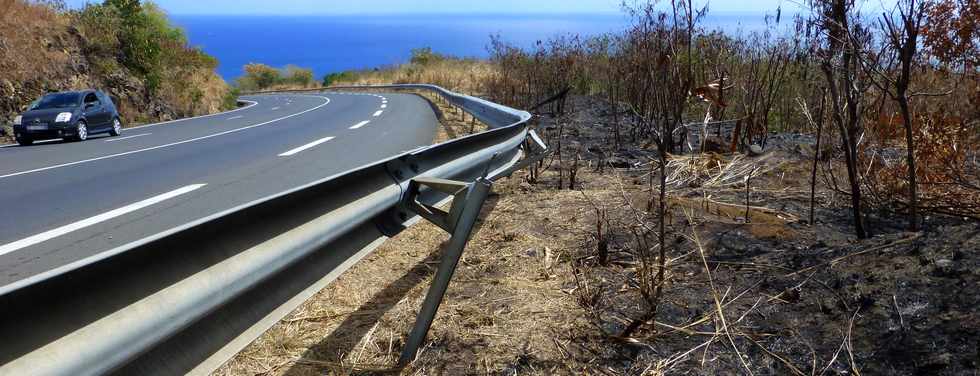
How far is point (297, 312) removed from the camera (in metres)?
3.41

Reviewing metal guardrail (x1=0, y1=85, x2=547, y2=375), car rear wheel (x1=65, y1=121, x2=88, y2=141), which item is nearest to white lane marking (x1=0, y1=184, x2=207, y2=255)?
metal guardrail (x1=0, y1=85, x2=547, y2=375)

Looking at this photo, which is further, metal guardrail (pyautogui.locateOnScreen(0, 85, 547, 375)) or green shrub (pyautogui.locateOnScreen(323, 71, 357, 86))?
green shrub (pyautogui.locateOnScreen(323, 71, 357, 86))

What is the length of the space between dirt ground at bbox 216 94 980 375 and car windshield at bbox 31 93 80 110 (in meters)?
15.9

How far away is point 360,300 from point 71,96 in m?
17.3

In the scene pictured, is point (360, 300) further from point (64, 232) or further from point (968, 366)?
point (64, 232)

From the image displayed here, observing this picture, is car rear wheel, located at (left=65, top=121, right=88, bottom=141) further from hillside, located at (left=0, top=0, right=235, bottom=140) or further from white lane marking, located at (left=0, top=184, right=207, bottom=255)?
white lane marking, located at (left=0, top=184, right=207, bottom=255)

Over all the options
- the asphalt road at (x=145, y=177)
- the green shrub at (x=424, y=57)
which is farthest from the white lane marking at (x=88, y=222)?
the green shrub at (x=424, y=57)

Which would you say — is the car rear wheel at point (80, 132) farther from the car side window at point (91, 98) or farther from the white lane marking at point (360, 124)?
the white lane marking at point (360, 124)

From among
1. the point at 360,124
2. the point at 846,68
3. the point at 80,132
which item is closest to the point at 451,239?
the point at 846,68

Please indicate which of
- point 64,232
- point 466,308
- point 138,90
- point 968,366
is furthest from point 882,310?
point 138,90

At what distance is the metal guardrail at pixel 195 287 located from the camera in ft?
4.05

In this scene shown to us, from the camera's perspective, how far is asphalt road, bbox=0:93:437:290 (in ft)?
18.3

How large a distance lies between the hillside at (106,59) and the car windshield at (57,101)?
2.15 m

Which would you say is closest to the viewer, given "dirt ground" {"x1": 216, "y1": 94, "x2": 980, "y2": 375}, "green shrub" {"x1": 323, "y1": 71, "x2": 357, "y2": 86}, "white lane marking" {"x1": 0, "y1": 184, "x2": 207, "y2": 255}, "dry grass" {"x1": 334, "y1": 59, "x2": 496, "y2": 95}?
"dirt ground" {"x1": 216, "y1": 94, "x2": 980, "y2": 375}
